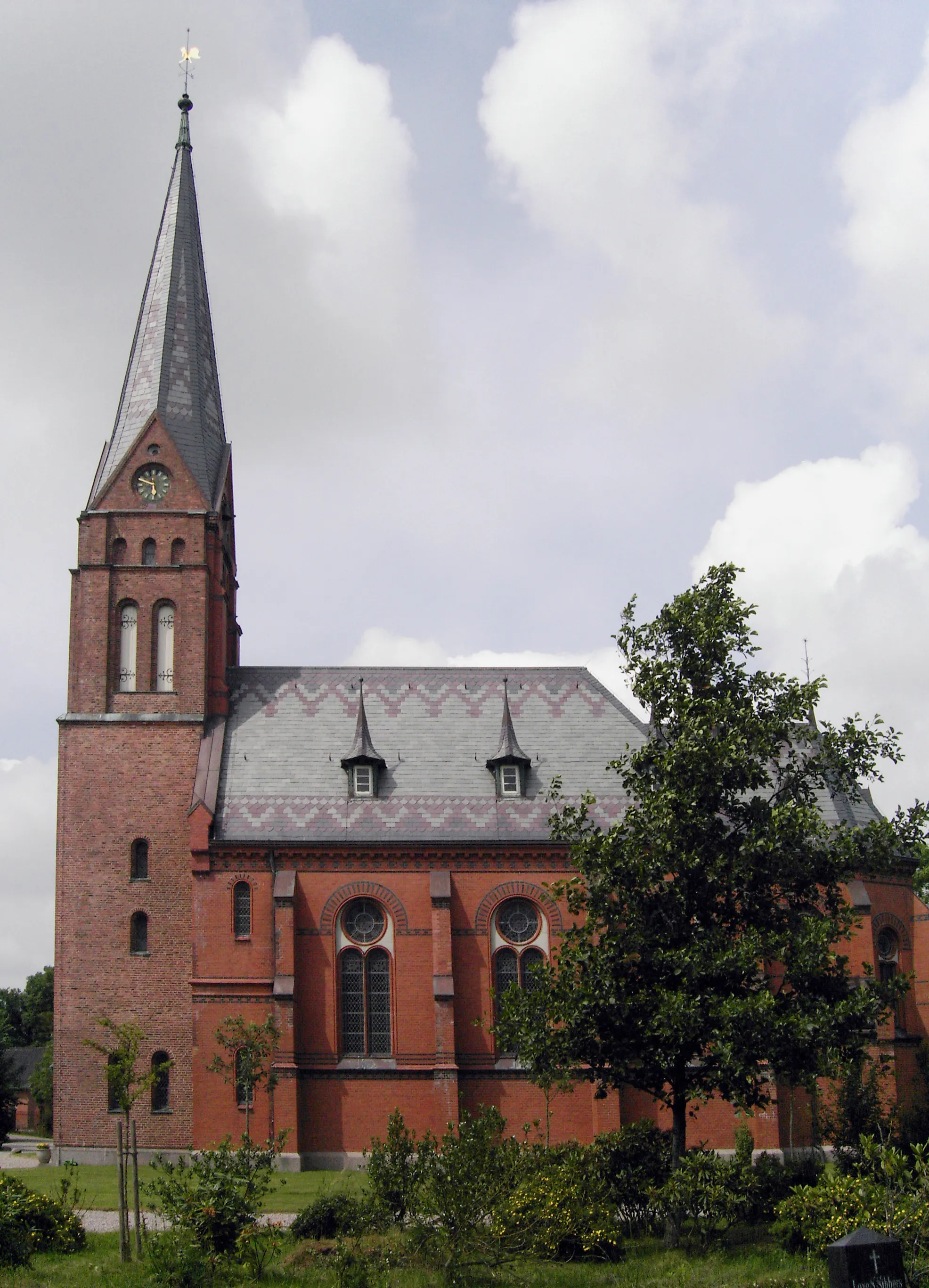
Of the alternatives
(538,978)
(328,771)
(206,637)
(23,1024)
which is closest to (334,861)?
(328,771)

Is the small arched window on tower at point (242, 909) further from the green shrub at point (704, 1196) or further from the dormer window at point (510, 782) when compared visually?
the green shrub at point (704, 1196)

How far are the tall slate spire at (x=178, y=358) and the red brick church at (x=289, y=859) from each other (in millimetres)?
167

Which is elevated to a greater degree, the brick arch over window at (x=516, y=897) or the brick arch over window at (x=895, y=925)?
the brick arch over window at (x=516, y=897)

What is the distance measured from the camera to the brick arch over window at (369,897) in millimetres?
37781

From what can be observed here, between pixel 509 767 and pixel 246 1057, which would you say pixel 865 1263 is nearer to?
pixel 246 1057

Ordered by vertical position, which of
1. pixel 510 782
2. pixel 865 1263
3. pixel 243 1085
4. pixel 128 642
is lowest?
pixel 865 1263

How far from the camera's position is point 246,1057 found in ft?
115

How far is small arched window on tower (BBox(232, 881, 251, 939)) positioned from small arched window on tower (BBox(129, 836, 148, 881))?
2.93 meters

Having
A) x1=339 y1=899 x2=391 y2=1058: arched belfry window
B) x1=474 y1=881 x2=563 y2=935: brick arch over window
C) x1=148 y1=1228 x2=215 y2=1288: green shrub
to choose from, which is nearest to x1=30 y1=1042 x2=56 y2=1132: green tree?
x1=339 y1=899 x2=391 y2=1058: arched belfry window

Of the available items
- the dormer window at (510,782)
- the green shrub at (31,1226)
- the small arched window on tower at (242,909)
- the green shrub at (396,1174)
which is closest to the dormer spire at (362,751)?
the dormer window at (510,782)

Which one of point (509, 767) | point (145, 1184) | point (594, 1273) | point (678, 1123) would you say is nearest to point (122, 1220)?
point (145, 1184)

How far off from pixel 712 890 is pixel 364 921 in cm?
1679

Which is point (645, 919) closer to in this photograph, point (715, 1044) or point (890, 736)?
point (715, 1044)

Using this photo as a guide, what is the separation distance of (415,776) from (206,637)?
7.97m
